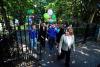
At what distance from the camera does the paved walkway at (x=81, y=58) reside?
9133 mm

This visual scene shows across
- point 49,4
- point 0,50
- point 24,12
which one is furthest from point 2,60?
point 49,4

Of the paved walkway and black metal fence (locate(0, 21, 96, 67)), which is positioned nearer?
black metal fence (locate(0, 21, 96, 67))

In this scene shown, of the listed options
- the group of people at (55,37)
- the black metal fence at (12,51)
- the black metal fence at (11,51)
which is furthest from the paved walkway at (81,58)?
the black metal fence at (11,51)

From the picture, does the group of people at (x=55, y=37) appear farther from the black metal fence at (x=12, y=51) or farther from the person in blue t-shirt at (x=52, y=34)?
the black metal fence at (x=12, y=51)

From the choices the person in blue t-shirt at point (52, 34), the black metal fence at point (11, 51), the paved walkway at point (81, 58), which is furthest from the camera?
the person in blue t-shirt at point (52, 34)

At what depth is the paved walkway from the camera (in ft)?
30.0

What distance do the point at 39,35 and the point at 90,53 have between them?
291cm

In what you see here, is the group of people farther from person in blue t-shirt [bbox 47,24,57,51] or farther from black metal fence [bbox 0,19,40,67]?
black metal fence [bbox 0,19,40,67]

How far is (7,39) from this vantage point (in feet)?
24.7

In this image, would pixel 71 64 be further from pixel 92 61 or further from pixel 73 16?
Answer: pixel 73 16

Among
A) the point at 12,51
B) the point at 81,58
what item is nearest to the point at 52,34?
the point at 81,58

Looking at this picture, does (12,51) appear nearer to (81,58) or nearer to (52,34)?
(52,34)

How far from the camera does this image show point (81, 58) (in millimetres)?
9953

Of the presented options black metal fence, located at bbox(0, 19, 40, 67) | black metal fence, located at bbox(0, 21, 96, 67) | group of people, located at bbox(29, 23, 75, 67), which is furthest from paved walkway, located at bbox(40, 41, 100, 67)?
black metal fence, located at bbox(0, 19, 40, 67)
